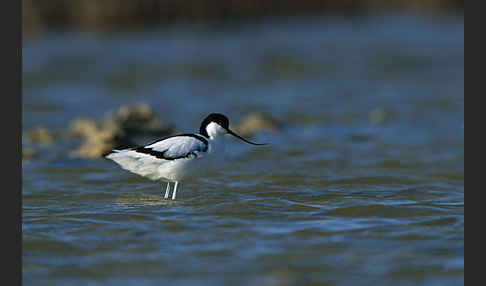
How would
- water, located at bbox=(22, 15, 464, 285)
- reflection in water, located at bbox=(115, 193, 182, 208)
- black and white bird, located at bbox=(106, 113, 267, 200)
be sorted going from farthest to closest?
reflection in water, located at bbox=(115, 193, 182, 208), black and white bird, located at bbox=(106, 113, 267, 200), water, located at bbox=(22, 15, 464, 285)

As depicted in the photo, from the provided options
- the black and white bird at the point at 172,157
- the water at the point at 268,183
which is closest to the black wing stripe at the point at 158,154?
A: the black and white bird at the point at 172,157

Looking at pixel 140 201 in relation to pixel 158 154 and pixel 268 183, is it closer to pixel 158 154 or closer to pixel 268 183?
pixel 158 154

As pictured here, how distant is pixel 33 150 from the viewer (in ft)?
34.3

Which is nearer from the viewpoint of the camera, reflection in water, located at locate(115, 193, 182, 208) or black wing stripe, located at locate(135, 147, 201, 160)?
black wing stripe, located at locate(135, 147, 201, 160)

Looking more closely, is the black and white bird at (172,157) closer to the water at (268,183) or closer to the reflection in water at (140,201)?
the reflection in water at (140,201)

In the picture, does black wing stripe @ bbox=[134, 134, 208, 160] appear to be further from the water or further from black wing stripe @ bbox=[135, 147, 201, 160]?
the water

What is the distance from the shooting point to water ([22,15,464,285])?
5473 mm

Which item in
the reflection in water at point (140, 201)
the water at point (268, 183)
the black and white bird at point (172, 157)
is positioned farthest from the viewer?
the reflection in water at point (140, 201)

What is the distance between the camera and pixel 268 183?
827 centimetres

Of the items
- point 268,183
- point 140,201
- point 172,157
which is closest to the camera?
point 172,157

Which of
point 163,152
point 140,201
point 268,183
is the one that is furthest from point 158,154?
point 268,183

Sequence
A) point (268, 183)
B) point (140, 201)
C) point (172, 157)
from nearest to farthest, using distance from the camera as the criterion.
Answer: point (172, 157)
point (140, 201)
point (268, 183)

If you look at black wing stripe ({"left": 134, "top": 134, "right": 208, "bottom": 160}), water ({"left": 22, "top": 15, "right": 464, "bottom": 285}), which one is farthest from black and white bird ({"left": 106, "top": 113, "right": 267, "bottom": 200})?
water ({"left": 22, "top": 15, "right": 464, "bottom": 285})

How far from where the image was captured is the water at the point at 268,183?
215 inches
